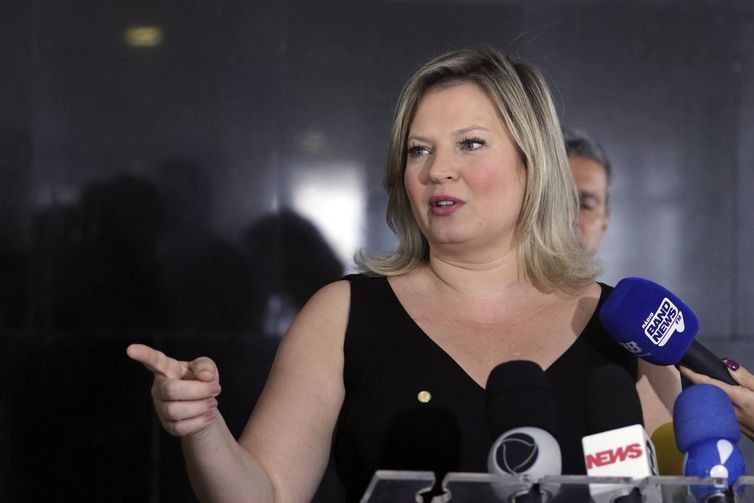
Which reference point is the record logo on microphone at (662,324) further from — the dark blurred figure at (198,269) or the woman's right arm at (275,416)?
the dark blurred figure at (198,269)

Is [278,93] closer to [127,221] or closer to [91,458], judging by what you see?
[127,221]

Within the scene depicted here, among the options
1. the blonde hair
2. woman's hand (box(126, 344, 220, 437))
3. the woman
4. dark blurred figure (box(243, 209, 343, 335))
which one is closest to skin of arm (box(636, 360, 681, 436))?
the woman

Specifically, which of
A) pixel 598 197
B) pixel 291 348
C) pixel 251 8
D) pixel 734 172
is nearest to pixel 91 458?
pixel 251 8

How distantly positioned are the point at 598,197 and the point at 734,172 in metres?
0.87

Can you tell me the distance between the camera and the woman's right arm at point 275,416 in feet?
5.32

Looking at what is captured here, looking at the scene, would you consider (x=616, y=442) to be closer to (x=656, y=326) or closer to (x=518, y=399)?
(x=518, y=399)

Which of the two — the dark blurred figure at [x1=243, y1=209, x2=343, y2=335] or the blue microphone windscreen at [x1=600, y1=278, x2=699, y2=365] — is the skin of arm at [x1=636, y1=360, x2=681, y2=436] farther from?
the dark blurred figure at [x1=243, y1=209, x2=343, y2=335]

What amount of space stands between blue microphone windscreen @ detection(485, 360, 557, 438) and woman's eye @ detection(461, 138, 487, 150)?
0.82 metres

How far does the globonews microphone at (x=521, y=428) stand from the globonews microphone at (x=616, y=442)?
0.16ft

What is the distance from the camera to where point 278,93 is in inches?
166

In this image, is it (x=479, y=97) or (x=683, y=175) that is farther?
(x=683, y=175)

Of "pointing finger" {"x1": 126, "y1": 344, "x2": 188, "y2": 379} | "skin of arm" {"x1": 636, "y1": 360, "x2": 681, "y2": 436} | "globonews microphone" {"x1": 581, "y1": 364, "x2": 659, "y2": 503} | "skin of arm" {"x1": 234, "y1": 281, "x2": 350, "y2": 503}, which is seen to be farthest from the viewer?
"skin of arm" {"x1": 636, "y1": 360, "x2": 681, "y2": 436}

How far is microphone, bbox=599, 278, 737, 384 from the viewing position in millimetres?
1845

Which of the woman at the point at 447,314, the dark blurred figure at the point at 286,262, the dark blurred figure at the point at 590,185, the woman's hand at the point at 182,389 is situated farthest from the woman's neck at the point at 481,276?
the dark blurred figure at the point at 286,262
